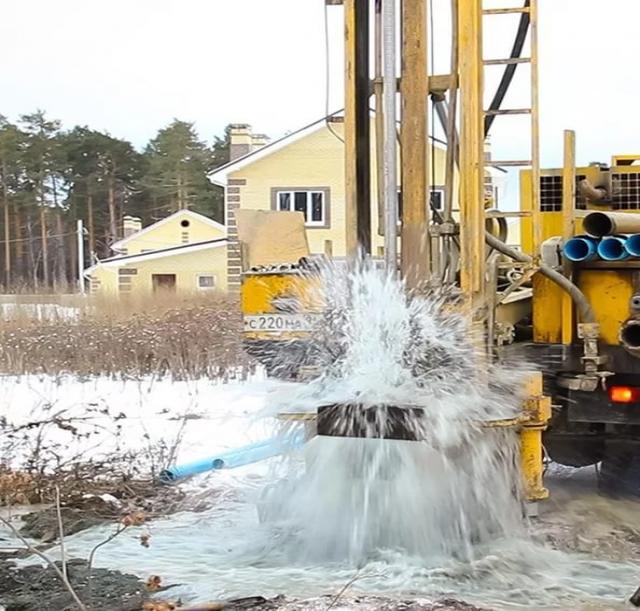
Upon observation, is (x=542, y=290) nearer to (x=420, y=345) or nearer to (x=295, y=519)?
(x=420, y=345)

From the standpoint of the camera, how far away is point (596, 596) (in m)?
4.76

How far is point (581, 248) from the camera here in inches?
230

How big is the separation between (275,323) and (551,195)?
6.60ft

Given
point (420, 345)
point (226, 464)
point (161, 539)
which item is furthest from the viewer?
point (226, 464)

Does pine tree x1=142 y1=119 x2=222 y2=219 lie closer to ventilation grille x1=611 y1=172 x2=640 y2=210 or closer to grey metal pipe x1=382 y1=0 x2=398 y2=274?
ventilation grille x1=611 y1=172 x2=640 y2=210

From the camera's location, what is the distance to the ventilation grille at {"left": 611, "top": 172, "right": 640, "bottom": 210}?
269 inches

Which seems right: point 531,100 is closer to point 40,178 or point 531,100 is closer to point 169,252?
point 169,252

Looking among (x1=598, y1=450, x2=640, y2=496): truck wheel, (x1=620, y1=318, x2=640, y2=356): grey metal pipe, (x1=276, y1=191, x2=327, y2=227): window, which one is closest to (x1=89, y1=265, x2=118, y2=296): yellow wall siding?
(x1=276, y1=191, x2=327, y2=227): window

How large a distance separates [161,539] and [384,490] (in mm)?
1447

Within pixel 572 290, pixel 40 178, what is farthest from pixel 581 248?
pixel 40 178

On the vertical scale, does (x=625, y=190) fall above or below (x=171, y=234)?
below

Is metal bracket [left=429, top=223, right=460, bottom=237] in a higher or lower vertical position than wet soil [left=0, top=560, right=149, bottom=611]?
higher

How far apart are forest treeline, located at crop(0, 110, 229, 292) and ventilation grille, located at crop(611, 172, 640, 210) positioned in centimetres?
4213

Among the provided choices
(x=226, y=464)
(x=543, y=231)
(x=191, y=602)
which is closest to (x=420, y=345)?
(x=191, y=602)
